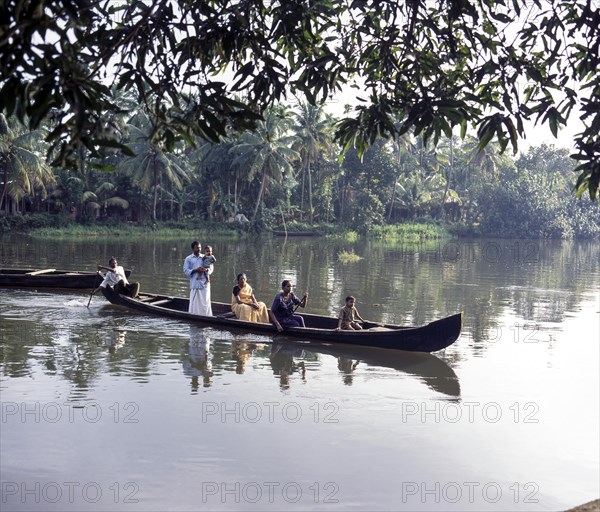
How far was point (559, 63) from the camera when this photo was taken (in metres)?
5.46

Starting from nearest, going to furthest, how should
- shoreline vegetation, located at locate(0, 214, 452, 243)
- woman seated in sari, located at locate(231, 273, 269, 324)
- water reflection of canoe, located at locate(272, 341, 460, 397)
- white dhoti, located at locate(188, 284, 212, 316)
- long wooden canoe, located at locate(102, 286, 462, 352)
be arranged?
water reflection of canoe, located at locate(272, 341, 460, 397), long wooden canoe, located at locate(102, 286, 462, 352), woman seated in sari, located at locate(231, 273, 269, 324), white dhoti, located at locate(188, 284, 212, 316), shoreline vegetation, located at locate(0, 214, 452, 243)

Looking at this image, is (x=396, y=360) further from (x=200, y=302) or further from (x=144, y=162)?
(x=144, y=162)

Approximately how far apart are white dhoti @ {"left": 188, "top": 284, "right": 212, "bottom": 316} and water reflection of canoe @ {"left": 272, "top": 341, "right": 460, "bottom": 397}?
1744mm

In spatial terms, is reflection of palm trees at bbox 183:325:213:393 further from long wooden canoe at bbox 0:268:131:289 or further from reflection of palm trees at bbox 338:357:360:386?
long wooden canoe at bbox 0:268:131:289

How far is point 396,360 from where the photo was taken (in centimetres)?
1063

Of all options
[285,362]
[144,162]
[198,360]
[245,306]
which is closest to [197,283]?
[245,306]

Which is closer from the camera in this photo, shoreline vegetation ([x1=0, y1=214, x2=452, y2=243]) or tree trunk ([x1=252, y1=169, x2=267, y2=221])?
shoreline vegetation ([x1=0, y1=214, x2=452, y2=243])

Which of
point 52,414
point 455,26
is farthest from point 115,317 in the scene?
point 455,26

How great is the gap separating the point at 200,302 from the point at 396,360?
369 cm

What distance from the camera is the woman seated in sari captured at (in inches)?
478

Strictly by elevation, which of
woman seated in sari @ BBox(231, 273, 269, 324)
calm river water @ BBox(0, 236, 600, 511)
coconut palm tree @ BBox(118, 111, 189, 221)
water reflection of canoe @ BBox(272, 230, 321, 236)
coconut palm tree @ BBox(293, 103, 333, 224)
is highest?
coconut palm tree @ BBox(293, 103, 333, 224)

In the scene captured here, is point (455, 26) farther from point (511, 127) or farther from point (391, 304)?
point (391, 304)

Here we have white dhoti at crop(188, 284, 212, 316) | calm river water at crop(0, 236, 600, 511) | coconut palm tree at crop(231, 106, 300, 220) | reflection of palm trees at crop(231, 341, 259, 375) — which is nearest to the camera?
calm river water at crop(0, 236, 600, 511)

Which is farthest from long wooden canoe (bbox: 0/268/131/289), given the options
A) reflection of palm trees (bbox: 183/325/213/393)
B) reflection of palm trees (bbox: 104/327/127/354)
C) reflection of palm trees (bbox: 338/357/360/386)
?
reflection of palm trees (bbox: 338/357/360/386)
